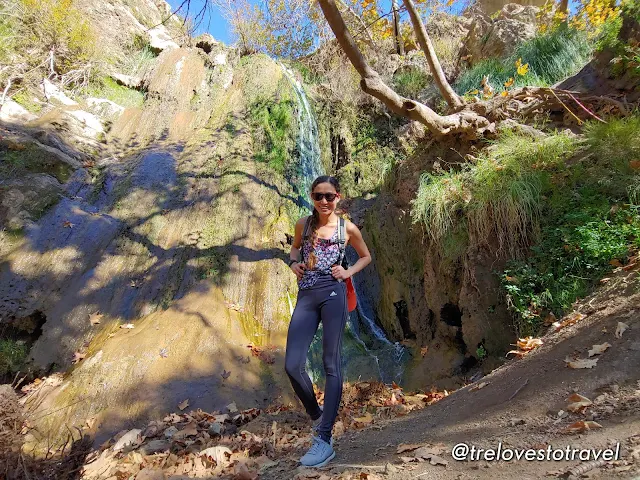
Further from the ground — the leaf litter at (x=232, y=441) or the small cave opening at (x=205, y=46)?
the small cave opening at (x=205, y=46)

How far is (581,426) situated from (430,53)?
524cm

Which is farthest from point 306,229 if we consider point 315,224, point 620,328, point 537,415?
point 620,328

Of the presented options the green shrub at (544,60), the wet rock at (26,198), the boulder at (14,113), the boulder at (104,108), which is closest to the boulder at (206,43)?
the boulder at (104,108)

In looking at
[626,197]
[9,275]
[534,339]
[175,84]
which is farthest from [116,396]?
[175,84]

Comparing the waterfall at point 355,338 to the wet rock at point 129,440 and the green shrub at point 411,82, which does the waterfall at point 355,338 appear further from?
the green shrub at point 411,82

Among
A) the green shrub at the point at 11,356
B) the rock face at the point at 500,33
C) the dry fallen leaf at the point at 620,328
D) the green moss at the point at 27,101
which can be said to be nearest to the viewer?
the dry fallen leaf at the point at 620,328

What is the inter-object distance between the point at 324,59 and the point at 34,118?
7.43 metres

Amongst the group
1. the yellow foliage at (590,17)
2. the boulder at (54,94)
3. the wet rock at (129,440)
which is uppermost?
the boulder at (54,94)

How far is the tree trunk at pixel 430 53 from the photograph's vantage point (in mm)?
5359

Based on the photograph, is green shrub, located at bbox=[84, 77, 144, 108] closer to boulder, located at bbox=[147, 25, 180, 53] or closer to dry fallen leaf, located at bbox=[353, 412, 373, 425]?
boulder, located at bbox=[147, 25, 180, 53]

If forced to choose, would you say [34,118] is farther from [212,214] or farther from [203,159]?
[212,214]

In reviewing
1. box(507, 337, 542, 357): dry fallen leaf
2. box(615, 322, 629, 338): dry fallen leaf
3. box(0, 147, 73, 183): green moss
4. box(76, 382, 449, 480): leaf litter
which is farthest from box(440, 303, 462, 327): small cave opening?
box(0, 147, 73, 183): green moss

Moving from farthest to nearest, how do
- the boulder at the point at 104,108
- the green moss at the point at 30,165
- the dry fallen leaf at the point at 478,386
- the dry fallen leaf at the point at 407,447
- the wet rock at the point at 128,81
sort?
the wet rock at the point at 128,81
the boulder at the point at 104,108
the green moss at the point at 30,165
the dry fallen leaf at the point at 478,386
the dry fallen leaf at the point at 407,447

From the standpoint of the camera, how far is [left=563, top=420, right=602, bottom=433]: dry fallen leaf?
167cm
